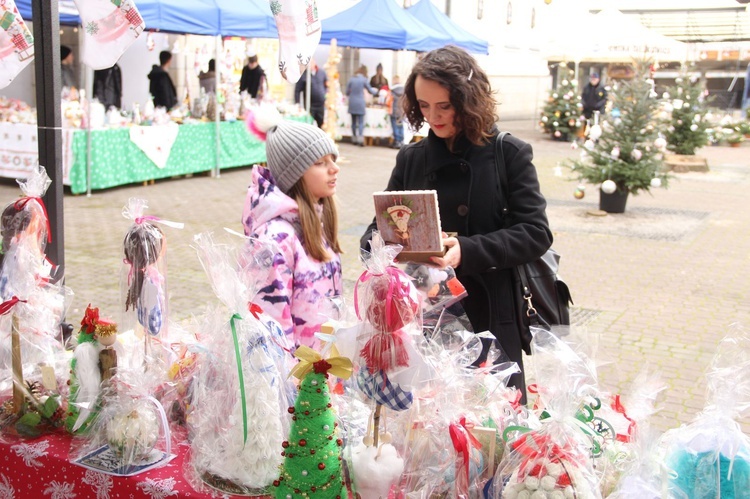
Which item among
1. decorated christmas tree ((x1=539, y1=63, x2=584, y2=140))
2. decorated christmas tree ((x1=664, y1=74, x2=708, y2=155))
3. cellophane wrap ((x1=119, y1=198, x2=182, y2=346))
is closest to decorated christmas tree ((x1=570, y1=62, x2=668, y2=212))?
decorated christmas tree ((x1=664, y1=74, x2=708, y2=155))

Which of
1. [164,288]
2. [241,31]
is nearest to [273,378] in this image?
[164,288]

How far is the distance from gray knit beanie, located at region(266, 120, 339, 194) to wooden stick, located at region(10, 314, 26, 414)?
107 centimetres

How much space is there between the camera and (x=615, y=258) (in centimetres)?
884

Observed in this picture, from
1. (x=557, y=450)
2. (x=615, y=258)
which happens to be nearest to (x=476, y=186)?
(x=557, y=450)

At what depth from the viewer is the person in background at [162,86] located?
1446cm

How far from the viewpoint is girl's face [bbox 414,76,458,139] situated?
2629 mm

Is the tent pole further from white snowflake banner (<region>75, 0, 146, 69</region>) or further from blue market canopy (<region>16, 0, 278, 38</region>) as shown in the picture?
white snowflake banner (<region>75, 0, 146, 69</region>)

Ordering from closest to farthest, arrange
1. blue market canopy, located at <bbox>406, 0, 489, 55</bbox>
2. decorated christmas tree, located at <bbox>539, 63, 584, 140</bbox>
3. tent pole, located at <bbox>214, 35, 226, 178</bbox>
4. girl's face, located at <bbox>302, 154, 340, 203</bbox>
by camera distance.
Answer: girl's face, located at <bbox>302, 154, 340, 203</bbox>
tent pole, located at <bbox>214, 35, 226, 178</bbox>
blue market canopy, located at <bbox>406, 0, 489, 55</bbox>
decorated christmas tree, located at <bbox>539, 63, 584, 140</bbox>

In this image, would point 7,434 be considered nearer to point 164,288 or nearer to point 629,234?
point 164,288

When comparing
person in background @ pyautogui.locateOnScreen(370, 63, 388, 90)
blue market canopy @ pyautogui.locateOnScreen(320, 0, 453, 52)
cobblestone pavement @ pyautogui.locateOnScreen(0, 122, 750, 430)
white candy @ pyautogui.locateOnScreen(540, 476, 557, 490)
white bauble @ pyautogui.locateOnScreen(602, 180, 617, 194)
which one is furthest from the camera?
person in background @ pyautogui.locateOnScreen(370, 63, 388, 90)

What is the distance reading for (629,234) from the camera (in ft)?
33.4

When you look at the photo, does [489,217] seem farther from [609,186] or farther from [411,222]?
[609,186]

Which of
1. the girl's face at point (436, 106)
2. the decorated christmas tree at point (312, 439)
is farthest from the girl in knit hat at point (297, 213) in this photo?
the decorated christmas tree at point (312, 439)

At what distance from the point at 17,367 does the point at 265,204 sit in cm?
100
